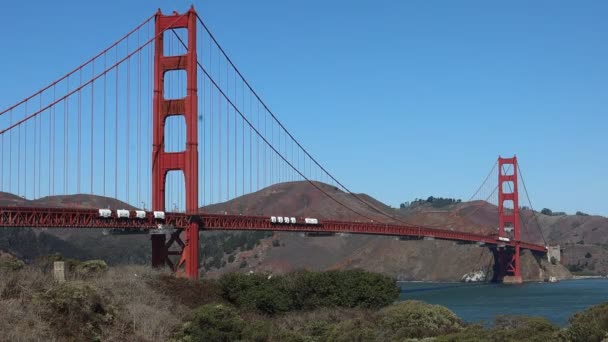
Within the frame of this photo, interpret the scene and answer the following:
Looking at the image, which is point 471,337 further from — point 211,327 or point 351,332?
point 211,327

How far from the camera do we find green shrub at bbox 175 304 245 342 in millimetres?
32406

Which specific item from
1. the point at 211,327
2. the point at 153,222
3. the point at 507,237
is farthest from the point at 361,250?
A: the point at 211,327

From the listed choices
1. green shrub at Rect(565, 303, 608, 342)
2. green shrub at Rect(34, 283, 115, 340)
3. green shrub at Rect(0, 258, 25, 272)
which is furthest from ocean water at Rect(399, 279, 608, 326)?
green shrub at Rect(34, 283, 115, 340)

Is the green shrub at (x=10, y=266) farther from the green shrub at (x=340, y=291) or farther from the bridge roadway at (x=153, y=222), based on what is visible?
the green shrub at (x=340, y=291)

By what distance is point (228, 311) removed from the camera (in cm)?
3409

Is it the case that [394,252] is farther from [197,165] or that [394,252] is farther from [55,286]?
[55,286]

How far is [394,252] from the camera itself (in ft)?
455

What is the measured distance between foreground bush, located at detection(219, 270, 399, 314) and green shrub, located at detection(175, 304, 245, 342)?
10368 mm

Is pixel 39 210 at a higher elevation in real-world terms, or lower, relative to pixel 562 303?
higher

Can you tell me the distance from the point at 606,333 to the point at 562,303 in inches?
1777

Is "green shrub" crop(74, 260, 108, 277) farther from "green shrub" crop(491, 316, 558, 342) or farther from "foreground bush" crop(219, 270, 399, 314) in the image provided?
"green shrub" crop(491, 316, 558, 342)

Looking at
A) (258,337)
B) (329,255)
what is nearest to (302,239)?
(329,255)

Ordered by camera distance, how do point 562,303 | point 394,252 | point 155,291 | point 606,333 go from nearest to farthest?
point 606,333 → point 155,291 → point 562,303 → point 394,252

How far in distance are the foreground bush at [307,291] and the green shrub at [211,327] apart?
10.4 meters
